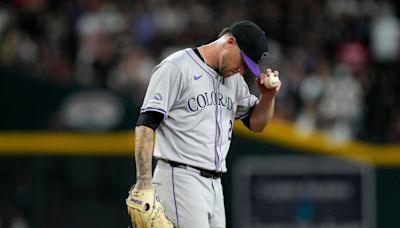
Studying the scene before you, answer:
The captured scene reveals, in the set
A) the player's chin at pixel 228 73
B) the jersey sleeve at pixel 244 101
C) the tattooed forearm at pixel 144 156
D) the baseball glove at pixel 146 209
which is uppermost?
the player's chin at pixel 228 73

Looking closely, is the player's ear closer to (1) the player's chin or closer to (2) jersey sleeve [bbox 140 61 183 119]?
(1) the player's chin

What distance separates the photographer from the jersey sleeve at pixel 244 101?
609 centimetres

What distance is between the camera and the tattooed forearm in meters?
5.46

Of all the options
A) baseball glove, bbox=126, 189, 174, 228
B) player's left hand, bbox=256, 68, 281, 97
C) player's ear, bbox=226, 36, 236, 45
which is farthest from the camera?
player's left hand, bbox=256, 68, 281, 97

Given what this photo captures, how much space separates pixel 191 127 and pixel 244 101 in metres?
0.52

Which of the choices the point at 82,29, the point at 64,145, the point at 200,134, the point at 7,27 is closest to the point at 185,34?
the point at 82,29

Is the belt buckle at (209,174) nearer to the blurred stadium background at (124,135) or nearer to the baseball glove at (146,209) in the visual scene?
the baseball glove at (146,209)

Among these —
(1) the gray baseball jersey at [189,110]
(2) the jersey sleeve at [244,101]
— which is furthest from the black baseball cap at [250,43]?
(2) the jersey sleeve at [244,101]

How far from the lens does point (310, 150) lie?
1139 centimetres

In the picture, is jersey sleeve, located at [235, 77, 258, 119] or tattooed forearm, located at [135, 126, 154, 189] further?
jersey sleeve, located at [235, 77, 258, 119]

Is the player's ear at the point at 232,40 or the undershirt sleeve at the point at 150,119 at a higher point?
the player's ear at the point at 232,40

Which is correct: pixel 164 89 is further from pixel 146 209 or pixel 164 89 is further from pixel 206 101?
pixel 146 209

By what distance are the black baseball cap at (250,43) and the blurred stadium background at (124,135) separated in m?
5.35

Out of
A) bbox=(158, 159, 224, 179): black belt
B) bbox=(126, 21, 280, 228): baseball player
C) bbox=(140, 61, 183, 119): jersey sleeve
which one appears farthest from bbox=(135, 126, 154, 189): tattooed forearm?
bbox=(158, 159, 224, 179): black belt
